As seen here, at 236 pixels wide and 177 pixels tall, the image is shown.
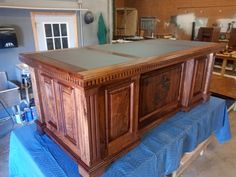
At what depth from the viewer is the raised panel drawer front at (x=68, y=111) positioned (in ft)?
2.87

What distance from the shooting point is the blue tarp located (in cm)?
100

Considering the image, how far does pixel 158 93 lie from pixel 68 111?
0.64 meters

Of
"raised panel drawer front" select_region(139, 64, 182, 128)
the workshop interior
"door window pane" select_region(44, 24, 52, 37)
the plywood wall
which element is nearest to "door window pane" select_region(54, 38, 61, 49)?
"door window pane" select_region(44, 24, 52, 37)

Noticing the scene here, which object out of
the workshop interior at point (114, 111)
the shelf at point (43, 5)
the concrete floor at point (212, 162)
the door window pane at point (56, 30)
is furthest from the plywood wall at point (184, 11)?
the door window pane at point (56, 30)

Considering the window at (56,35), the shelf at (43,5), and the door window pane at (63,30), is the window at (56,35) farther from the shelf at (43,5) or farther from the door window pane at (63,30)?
the shelf at (43,5)

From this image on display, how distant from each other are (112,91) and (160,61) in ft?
1.12

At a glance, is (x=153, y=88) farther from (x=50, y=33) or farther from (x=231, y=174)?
(x=50, y=33)

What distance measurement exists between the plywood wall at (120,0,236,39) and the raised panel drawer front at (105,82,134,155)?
19.1 ft

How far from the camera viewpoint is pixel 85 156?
0.89 m

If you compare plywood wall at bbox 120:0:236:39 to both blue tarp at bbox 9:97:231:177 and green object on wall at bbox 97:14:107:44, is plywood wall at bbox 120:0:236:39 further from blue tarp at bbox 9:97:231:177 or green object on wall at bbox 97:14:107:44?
blue tarp at bbox 9:97:231:177

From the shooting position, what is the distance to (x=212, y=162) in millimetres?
2037

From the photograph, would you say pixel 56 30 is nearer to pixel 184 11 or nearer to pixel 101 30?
pixel 101 30

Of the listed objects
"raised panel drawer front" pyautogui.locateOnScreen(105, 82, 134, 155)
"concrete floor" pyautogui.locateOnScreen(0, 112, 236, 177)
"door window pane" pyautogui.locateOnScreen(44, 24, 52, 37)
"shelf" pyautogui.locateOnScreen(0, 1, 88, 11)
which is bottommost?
"concrete floor" pyautogui.locateOnScreen(0, 112, 236, 177)

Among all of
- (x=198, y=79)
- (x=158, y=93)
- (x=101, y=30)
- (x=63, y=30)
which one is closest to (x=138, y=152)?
(x=158, y=93)
